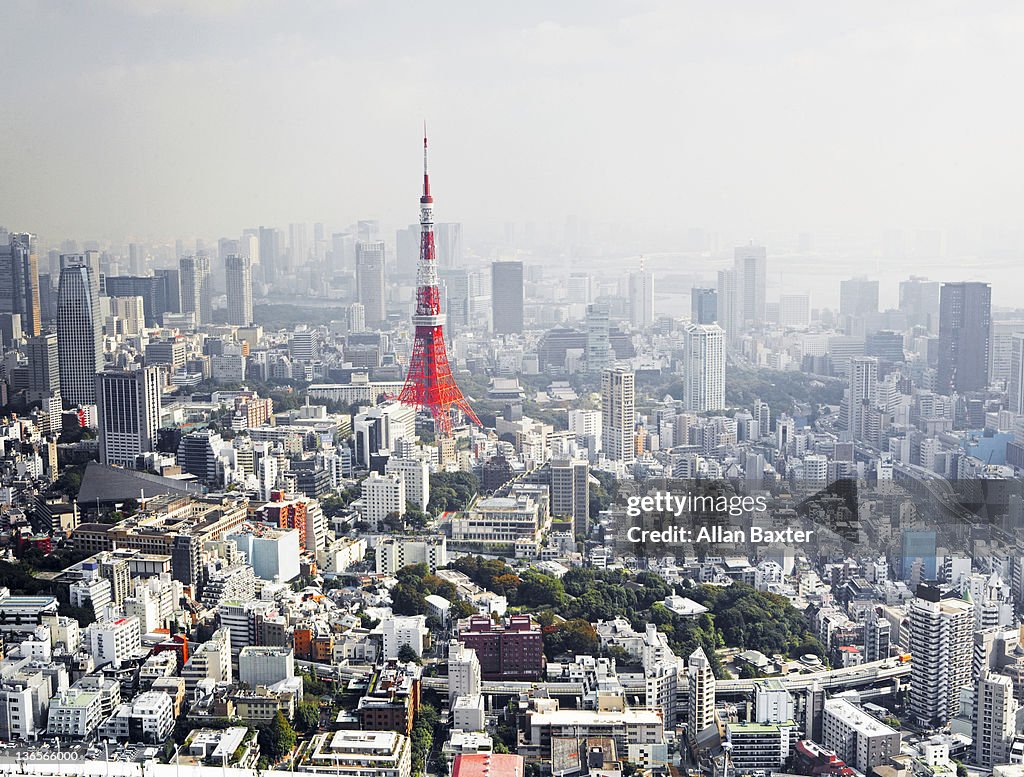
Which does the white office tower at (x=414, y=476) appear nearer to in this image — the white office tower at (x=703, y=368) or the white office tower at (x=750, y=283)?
the white office tower at (x=703, y=368)

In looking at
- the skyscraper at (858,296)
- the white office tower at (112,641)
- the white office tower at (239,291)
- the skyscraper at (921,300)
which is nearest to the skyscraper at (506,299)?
the white office tower at (239,291)

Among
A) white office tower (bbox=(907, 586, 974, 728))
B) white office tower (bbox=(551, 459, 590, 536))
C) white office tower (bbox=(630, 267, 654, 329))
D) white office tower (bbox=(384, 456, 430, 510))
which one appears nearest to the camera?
white office tower (bbox=(907, 586, 974, 728))

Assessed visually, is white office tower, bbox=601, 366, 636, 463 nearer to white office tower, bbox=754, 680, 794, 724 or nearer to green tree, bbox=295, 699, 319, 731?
Result: white office tower, bbox=754, 680, 794, 724

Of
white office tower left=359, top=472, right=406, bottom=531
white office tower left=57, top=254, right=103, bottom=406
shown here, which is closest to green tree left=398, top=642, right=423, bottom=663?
white office tower left=359, top=472, right=406, bottom=531

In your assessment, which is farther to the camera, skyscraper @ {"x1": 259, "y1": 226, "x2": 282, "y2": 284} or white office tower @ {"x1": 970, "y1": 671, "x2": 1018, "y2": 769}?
skyscraper @ {"x1": 259, "y1": 226, "x2": 282, "y2": 284}

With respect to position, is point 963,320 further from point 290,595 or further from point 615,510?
point 290,595

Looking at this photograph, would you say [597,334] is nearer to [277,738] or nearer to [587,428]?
[587,428]
